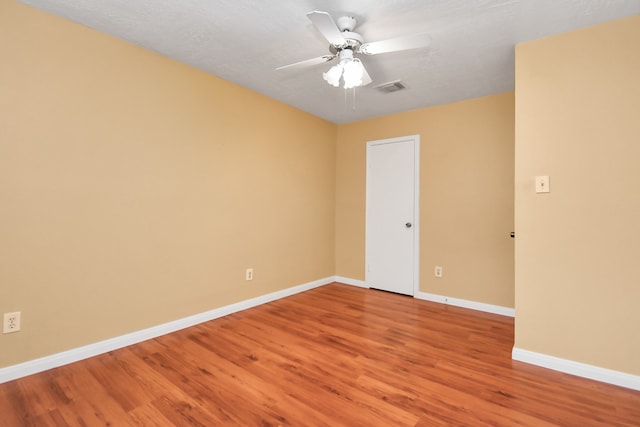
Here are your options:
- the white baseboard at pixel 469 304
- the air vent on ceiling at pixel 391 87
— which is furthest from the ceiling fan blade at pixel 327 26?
the white baseboard at pixel 469 304

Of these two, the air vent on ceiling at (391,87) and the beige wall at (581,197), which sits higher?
the air vent on ceiling at (391,87)

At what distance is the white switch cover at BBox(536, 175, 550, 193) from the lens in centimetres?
215

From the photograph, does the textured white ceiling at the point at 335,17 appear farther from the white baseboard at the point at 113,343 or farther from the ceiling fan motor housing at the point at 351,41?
the white baseboard at the point at 113,343

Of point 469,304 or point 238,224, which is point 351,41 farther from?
point 469,304

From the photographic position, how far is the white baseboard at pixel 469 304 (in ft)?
10.3

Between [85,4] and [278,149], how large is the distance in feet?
6.82

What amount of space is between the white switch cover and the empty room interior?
1cm

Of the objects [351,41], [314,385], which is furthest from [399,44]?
[314,385]

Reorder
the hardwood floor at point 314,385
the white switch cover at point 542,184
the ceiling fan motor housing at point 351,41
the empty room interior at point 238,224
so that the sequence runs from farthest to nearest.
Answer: the white switch cover at point 542,184, the ceiling fan motor housing at point 351,41, the empty room interior at point 238,224, the hardwood floor at point 314,385

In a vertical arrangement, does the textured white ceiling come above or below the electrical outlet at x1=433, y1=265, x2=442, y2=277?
above

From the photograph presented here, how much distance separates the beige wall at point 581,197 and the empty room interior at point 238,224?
0.01 metres

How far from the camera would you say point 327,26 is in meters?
1.75

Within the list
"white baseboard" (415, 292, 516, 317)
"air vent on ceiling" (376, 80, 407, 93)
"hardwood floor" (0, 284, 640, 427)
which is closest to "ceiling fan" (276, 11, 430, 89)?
"air vent on ceiling" (376, 80, 407, 93)

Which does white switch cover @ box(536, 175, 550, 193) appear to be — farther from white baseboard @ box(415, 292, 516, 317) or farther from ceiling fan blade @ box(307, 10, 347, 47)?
ceiling fan blade @ box(307, 10, 347, 47)
